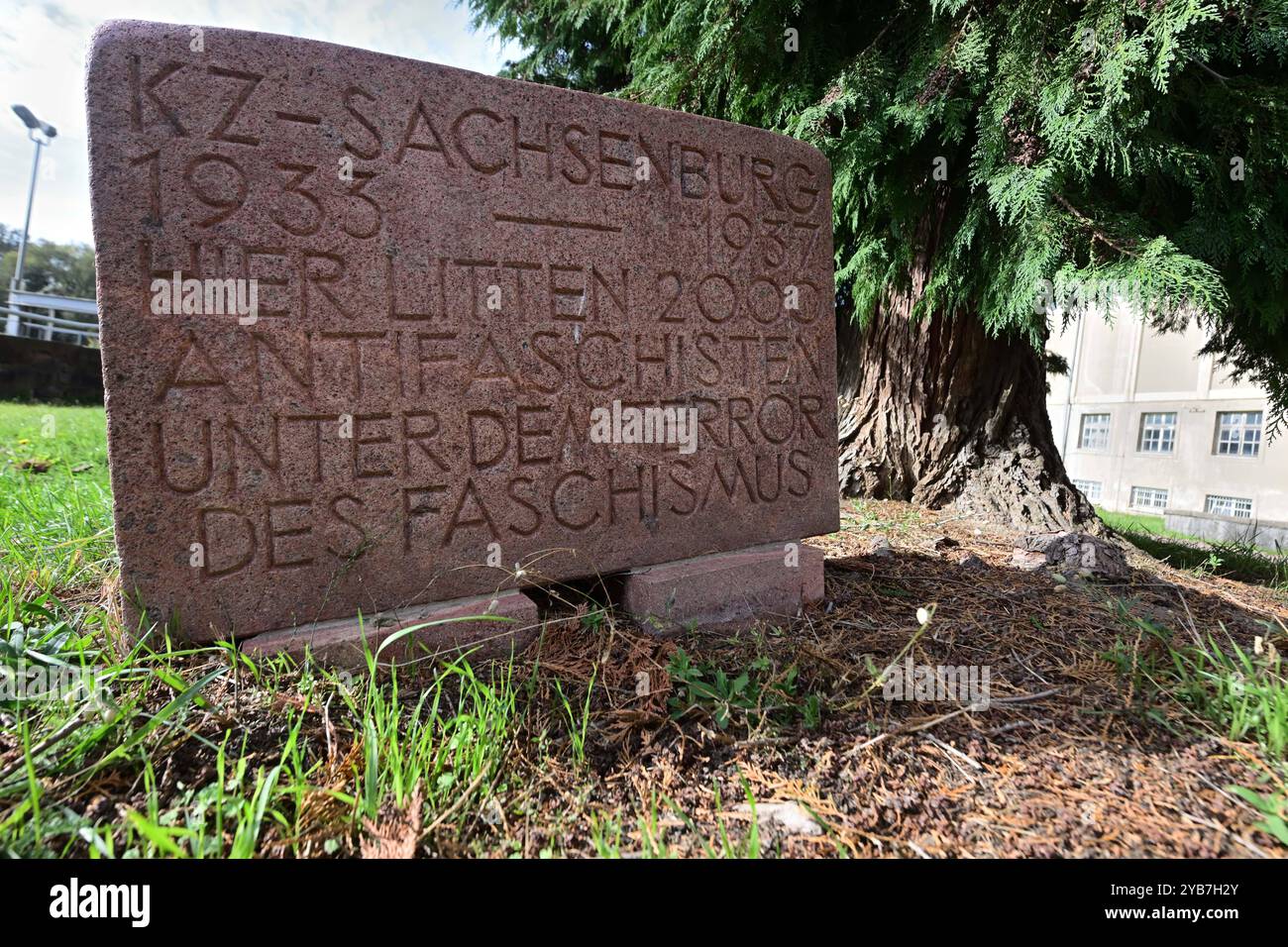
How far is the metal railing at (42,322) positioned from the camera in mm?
9016

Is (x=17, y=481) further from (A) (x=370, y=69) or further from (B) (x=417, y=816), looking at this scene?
(B) (x=417, y=816)

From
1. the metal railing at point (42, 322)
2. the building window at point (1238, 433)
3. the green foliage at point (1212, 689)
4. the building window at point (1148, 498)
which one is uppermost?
the metal railing at point (42, 322)

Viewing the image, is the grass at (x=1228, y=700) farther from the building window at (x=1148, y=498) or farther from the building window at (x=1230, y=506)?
the building window at (x=1148, y=498)

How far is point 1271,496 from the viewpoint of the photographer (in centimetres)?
1338

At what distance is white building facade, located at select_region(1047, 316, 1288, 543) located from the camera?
13844mm

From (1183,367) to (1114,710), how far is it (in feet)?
60.3

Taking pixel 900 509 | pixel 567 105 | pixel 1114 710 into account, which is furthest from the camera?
pixel 900 509

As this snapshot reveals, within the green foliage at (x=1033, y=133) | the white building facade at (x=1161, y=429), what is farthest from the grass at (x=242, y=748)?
the white building facade at (x=1161, y=429)

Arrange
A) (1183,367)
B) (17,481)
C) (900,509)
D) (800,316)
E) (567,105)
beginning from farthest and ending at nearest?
(1183,367) < (900,509) < (17,481) < (800,316) < (567,105)

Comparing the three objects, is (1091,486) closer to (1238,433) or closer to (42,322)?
(1238,433)

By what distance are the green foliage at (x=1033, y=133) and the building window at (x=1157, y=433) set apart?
1552cm

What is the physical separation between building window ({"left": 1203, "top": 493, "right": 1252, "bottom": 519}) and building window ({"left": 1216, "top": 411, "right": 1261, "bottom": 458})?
987 mm

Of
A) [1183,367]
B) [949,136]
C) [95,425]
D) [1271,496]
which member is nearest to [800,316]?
[949,136]

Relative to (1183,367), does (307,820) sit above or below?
below
